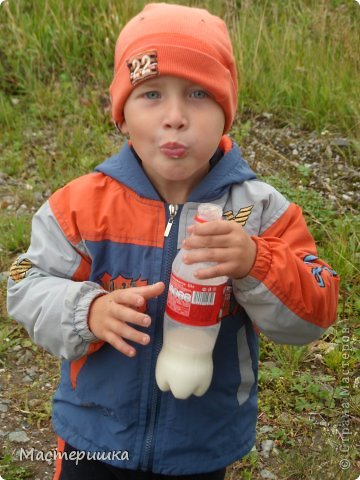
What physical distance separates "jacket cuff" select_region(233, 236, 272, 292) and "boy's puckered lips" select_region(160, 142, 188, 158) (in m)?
0.31

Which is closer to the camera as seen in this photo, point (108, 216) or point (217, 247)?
point (217, 247)

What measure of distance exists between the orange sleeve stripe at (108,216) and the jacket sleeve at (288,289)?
1.06 ft

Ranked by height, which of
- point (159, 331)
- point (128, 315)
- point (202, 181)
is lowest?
point (159, 331)

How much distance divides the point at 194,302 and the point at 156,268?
274 millimetres

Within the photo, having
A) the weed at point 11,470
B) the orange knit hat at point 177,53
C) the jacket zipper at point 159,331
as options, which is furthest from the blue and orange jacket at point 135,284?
the weed at point 11,470

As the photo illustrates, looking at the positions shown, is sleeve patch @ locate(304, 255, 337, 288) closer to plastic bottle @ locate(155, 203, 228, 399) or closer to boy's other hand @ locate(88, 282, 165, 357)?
plastic bottle @ locate(155, 203, 228, 399)

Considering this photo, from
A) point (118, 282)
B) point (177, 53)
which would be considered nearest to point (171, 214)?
point (118, 282)

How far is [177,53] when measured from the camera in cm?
209

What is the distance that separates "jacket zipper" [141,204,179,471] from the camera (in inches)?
86.0

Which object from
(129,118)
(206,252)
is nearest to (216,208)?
(206,252)

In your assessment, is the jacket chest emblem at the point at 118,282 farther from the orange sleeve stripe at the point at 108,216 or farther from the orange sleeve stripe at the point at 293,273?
the orange sleeve stripe at the point at 293,273

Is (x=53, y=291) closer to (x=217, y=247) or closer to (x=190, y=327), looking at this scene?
(x=190, y=327)

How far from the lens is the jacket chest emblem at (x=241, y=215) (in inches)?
86.5

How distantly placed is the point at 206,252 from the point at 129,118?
53 cm
